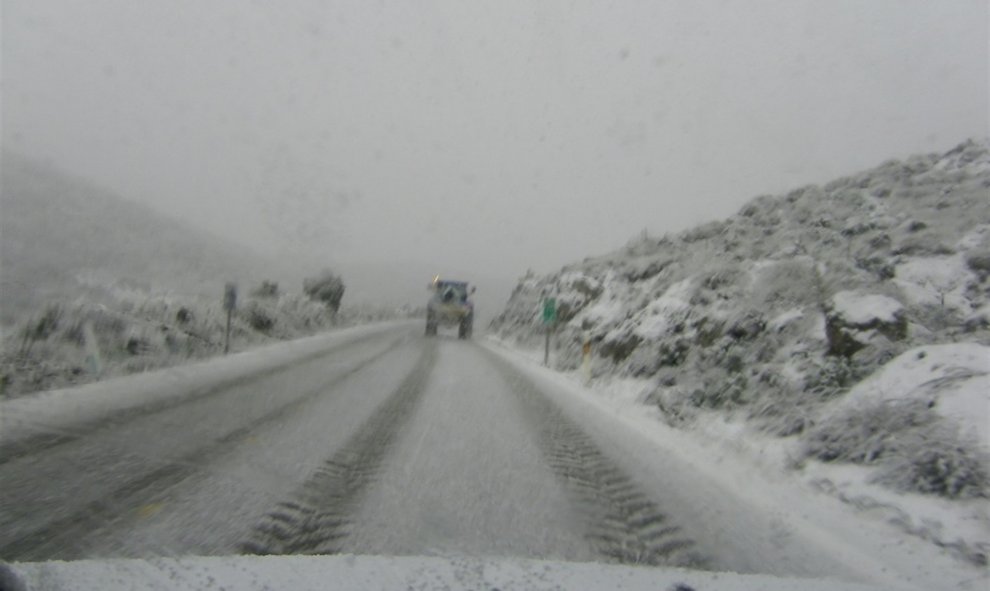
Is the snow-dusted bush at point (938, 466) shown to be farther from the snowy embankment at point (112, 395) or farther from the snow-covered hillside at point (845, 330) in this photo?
the snowy embankment at point (112, 395)

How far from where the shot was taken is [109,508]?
386 cm

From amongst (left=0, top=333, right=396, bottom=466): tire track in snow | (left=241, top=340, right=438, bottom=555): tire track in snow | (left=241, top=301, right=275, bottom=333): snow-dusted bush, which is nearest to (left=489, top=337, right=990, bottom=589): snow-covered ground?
(left=241, top=340, right=438, bottom=555): tire track in snow

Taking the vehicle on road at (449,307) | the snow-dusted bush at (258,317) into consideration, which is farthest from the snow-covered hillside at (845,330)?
the vehicle on road at (449,307)

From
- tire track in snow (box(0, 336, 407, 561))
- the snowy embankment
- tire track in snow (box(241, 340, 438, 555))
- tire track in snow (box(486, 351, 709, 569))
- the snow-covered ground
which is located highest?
the snow-covered ground

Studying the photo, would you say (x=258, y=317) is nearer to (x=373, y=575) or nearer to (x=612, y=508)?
(x=612, y=508)

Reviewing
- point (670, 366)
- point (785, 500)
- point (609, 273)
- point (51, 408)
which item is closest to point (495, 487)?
point (785, 500)

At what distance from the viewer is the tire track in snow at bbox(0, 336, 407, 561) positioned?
10.4ft

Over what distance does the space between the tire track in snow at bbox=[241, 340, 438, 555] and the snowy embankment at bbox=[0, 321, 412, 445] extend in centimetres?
286

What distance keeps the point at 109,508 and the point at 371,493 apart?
64.5 inches

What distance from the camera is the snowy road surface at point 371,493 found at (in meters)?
3.47

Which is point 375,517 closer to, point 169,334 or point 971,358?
point 971,358

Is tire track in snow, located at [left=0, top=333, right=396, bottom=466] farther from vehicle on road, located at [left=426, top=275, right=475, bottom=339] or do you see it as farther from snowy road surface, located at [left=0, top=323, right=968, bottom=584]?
vehicle on road, located at [left=426, top=275, right=475, bottom=339]

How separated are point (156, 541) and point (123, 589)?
2.78 feet

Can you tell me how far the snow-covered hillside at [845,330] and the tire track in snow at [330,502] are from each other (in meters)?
3.89
